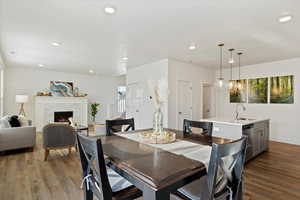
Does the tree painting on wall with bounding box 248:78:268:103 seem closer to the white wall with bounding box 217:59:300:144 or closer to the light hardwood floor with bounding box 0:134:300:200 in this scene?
the white wall with bounding box 217:59:300:144

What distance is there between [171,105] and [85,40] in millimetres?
2952

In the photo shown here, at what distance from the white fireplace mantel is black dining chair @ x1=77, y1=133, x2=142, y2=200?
6.24m

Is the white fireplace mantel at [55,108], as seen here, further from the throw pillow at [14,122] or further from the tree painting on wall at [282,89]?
the tree painting on wall at [282,89]

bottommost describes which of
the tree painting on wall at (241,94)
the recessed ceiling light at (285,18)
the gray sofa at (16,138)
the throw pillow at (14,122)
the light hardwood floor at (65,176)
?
the light hardwood floor at (65,176)

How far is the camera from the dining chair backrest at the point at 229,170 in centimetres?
103

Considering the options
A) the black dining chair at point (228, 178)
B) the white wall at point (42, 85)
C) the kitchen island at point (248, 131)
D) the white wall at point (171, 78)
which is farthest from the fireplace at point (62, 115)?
the black dining chair at point (228, 178)

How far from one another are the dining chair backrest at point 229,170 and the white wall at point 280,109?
4941 millimetres

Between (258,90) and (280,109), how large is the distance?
0.85 metres

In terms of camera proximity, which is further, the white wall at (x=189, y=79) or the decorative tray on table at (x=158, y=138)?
the white wall at (x=189, y=79)

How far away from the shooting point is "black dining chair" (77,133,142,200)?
1.14 metres

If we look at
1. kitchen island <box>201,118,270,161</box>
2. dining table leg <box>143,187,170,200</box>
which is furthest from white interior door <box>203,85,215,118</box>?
dining table leg <box>143,187,170,200</box>

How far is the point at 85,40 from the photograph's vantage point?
3475mm

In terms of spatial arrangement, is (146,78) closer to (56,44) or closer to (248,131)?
(56,44)

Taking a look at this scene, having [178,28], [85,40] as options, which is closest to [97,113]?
[85,40]
